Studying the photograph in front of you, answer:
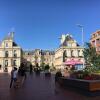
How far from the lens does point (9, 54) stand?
118625 millimetres

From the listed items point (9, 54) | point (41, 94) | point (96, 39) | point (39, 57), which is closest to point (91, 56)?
point (41, 94)

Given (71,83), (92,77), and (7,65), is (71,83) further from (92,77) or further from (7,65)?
(7,65)

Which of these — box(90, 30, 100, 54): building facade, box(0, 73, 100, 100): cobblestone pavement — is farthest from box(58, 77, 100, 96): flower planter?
box(90, 30, 100, 54): building facade

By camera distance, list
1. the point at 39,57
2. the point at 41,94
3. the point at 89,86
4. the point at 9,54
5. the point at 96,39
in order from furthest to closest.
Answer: the point at 39,57
the point at 9,54
the point at 96,39
the point at 41,94
the point at 89,86

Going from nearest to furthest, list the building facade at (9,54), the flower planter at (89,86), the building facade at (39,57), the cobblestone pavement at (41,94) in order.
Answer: the cobblestone pavement at (41,94)
the flower planter at (89,86)
the building facade at (9,54)
the building facade at (39,57)

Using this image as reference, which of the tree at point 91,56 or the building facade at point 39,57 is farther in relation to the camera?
the building facade at point 39,57

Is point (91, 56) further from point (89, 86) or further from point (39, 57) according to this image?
point (39, 57)

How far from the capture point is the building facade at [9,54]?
117 meters

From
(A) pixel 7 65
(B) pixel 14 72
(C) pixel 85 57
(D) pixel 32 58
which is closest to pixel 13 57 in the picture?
(A) pixel 7 65

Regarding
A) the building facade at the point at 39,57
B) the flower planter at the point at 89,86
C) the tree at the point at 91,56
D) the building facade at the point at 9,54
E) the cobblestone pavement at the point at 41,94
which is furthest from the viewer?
the building facade at the point at 39,57

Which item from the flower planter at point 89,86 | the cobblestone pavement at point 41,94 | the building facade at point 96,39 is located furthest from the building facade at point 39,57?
the flower planter at point 89,86

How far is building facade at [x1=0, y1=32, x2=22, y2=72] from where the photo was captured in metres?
117

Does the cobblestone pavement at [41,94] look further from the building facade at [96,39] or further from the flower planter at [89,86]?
the building facade at [96,39]

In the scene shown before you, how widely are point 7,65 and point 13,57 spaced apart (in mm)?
3925
